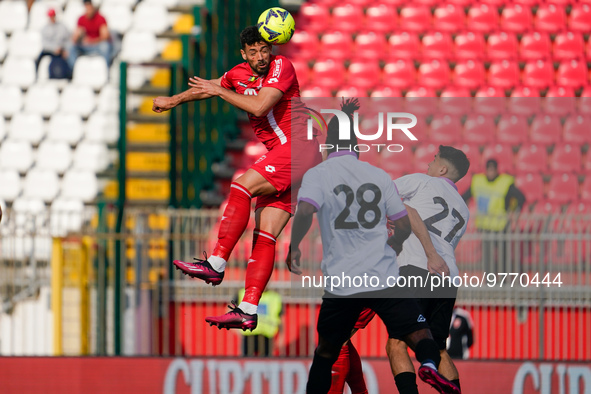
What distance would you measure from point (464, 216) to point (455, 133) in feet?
21.0

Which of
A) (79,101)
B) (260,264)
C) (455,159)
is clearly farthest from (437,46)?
(260,264)

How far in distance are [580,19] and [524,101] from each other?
215 cm

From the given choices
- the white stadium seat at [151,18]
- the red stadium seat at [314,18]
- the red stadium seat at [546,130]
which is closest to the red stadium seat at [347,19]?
the red stadium seat at [314,18]

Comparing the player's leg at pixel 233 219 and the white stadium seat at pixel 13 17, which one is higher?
the white stadium seat at pixel 13 17

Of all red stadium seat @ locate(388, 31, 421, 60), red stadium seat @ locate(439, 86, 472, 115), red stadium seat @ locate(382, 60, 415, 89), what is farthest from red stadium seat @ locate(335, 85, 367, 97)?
red stadium seat @ locate(439, 86, 472, 115)

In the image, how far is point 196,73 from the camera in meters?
12.3

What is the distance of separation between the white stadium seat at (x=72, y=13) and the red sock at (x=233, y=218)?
9.05m

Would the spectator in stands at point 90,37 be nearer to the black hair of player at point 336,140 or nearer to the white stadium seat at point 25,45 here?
the white stadium seat at point 25,45

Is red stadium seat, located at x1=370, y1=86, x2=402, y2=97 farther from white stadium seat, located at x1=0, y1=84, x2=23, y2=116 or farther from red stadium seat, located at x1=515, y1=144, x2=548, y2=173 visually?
white stadium seat, located at x1=0, y1=84, x2=23, y2=116

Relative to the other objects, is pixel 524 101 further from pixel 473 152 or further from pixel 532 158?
pixel 473 152

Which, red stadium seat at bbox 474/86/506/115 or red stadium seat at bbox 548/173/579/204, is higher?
red stadium seat at bbox 474/86/506/115

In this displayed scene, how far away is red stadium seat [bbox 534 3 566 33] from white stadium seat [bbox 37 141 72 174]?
24.0 feet

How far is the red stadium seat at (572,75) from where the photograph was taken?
14.0m

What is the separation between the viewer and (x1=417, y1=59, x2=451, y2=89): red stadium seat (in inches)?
549
